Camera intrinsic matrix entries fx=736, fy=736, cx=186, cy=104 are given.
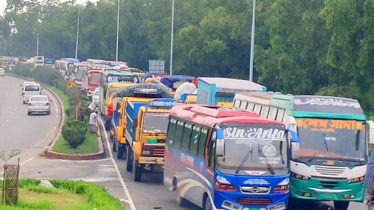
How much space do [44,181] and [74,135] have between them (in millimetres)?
10326

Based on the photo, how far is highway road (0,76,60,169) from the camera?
3258 centimetres

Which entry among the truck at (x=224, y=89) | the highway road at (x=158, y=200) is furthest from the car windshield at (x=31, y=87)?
the highway road at (x=158, y=200)

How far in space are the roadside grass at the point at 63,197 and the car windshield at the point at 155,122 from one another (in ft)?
14.3

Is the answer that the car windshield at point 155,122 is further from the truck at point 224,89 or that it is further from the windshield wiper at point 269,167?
the windshield wiper at point 269,167

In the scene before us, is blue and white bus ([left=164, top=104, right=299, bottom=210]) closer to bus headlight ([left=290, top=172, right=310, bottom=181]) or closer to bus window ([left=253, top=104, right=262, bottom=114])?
bus headlight ([left=290, top=172, right=310, bottom=181])

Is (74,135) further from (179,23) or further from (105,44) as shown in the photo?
(105,44)

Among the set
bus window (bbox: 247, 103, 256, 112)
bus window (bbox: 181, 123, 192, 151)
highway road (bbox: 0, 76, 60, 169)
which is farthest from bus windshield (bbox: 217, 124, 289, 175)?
highway road (bbox: 0, 76, 60, 169)

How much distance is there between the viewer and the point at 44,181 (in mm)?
19703

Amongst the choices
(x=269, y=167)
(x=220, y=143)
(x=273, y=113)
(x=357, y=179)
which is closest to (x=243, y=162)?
(x=269, y=167)

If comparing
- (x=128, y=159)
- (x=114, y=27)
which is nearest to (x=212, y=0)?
(x=114, y=27)

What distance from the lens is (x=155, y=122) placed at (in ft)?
76.4

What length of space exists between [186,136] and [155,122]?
16.3ft

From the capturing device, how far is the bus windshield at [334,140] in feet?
56.6

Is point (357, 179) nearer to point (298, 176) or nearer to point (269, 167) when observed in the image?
point (298, 176)
